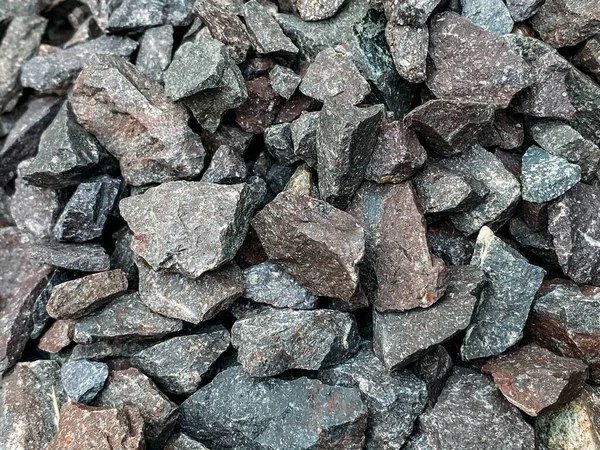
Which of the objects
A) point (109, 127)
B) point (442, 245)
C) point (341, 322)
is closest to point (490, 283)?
point (442, 245)

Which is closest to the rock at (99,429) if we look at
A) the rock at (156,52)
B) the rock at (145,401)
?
the rock at (145,401)

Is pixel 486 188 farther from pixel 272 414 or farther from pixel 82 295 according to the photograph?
pixel 82 295

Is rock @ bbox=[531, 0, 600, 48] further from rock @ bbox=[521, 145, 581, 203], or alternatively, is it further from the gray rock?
the gray rock

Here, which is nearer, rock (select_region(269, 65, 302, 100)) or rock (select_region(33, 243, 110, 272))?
rock (select_region(33, 243, 110, 272))

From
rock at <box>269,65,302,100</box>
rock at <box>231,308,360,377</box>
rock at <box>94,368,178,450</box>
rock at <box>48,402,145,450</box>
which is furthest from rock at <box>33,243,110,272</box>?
rock at <box>269,65,302,100</box>

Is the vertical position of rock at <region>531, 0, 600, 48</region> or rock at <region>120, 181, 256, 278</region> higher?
rock at <region>531, 0, 600, 48</region>

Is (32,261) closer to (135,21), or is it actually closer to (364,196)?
(135,21)
